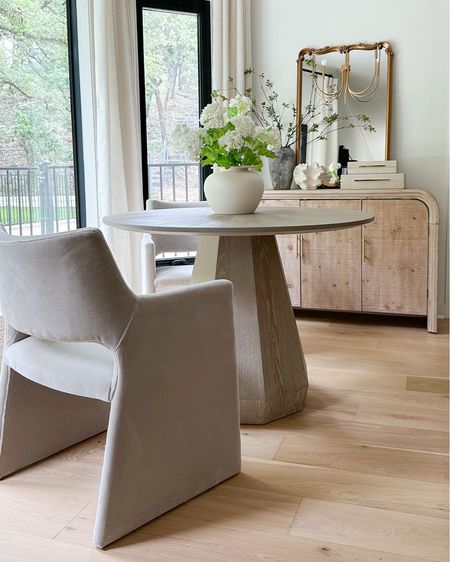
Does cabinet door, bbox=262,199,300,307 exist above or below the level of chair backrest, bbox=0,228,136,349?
below

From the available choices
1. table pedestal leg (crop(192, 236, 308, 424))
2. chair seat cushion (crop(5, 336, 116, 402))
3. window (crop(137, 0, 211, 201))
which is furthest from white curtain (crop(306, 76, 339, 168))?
chair seat cushion (crop(5, 336, 116, 402))

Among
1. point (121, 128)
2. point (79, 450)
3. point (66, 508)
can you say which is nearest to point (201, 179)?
point (121, 128)

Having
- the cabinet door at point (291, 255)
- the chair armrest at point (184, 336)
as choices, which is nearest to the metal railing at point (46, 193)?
the cabinet door at point (291, 255)

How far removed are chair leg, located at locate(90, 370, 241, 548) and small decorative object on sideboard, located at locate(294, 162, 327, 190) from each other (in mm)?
2242

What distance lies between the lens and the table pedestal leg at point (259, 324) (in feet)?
7.62

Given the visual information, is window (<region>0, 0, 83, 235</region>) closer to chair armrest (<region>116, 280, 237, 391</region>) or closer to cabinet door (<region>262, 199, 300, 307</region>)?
cabinet door (<region>262, 199, 300, 307</region>)

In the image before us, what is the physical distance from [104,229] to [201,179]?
881mm

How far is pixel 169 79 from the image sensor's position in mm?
4145

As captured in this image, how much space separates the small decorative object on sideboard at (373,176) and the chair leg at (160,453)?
2123 millimetres

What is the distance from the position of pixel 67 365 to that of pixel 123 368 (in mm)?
212

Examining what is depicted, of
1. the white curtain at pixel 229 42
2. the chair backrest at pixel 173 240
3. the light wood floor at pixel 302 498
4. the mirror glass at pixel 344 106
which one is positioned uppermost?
the white curtain at pixel 229 42

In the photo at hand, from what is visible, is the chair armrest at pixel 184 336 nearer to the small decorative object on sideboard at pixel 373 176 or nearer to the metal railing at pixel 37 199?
the small decorative object on sideboard at pixel 373 176

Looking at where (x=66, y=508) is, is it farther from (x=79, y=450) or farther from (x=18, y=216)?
(x=18, y=216)

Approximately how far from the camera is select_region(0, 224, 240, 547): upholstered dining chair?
1.55 m
